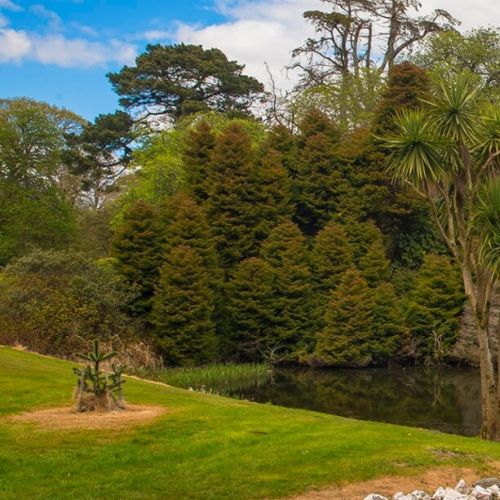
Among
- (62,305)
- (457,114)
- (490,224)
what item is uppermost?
(457,114)

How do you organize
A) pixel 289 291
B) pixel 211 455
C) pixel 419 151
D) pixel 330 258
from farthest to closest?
pixel 330 258 → pixel 289 291 → pixel 419 151 → pixel 211 455

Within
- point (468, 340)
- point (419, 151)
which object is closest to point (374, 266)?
point (468, 340)

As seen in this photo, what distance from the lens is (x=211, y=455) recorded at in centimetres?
1075

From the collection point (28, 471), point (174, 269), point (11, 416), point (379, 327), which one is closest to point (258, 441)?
point (28, 471)

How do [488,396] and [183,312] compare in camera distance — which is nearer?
[488,396]

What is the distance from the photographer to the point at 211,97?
185 ft

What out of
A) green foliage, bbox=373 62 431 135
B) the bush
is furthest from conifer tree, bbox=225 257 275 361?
green foliage, bbox=373 62 431 135

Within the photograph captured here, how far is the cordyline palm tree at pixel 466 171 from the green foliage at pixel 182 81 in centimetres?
3654

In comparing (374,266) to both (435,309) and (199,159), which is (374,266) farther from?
(199,159)

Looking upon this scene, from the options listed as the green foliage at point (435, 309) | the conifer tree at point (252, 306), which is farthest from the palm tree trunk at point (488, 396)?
the conifer tree at point (252, 306)

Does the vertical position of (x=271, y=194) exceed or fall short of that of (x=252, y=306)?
it exceeds it

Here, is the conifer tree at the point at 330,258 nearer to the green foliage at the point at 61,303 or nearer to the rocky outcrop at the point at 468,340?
the rocky outcrop at the point at 468,340

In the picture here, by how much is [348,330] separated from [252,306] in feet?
16.3

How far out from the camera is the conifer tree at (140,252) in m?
32.9
